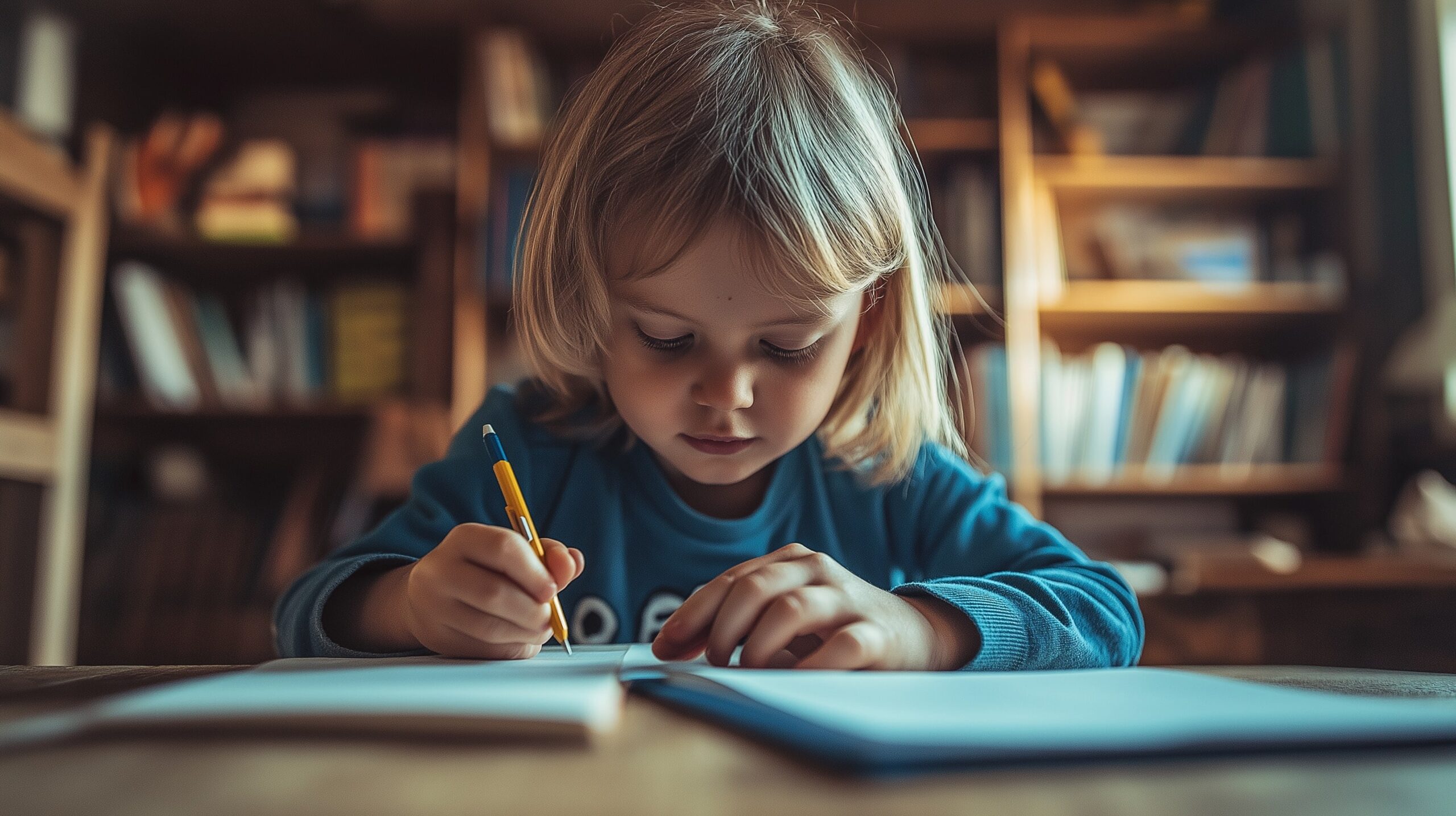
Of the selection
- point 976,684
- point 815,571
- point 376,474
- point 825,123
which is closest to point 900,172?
point 825,123

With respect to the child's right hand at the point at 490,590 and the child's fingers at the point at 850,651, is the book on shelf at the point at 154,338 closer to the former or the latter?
the child's right hand at the point at 490,590

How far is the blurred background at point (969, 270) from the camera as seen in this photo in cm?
218

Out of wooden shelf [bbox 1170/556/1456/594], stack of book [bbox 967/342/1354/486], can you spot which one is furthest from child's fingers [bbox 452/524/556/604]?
stack of book [bbox 967/342/1354/486]

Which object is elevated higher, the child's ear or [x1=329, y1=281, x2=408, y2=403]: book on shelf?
[x1=329, y1=281, x2=408, y2=403]: book on shelf

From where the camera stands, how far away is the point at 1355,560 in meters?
1.67

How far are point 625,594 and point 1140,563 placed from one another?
1.70m

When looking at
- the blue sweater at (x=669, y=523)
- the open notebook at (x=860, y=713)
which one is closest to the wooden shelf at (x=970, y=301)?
the blue sweater at (x=669, y=523)

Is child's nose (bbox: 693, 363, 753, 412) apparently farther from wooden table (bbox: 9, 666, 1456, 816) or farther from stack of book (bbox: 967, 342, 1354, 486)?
stack of book (bbox: 967, 342, 1354, 486)

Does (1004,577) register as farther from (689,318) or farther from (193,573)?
(193,573)

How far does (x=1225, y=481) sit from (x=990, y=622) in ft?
6.17

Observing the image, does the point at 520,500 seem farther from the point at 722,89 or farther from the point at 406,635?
the point at 722,89

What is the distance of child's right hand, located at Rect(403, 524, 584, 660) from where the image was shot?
0.51 meters

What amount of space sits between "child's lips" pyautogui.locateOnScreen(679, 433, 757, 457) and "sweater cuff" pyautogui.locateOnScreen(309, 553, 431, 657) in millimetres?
232

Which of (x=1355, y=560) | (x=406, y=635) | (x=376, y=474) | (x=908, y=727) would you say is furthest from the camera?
(x=376, y=474)
